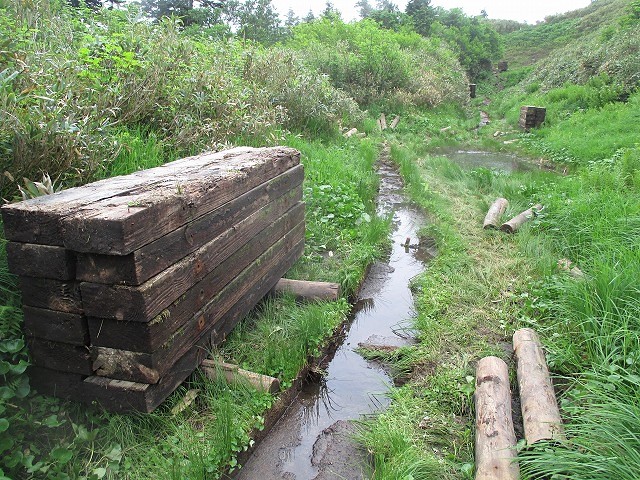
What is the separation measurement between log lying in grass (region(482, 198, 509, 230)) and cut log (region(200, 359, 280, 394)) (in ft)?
14.5

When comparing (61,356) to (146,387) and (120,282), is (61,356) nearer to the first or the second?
(146,387)

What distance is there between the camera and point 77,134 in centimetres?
362

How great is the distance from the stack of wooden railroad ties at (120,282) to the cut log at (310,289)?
1412 mm

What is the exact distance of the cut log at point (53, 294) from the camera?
2535mm

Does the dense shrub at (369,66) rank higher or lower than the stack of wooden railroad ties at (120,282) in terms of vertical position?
higher

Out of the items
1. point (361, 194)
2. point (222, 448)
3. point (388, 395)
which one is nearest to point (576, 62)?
point (361, 194)

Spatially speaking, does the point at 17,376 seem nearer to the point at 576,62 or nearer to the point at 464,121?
the point at 464,121

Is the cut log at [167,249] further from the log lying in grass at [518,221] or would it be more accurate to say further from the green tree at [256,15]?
the green tree at [256,15]

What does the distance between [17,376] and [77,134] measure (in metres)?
1.84

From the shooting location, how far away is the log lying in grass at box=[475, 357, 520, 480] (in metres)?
2.58

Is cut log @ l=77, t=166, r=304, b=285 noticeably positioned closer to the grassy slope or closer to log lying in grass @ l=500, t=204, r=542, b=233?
the grassy slope

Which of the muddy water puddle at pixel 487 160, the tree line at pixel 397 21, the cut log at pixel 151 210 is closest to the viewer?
the cut log at pixel 151 210

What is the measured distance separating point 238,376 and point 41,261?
140 cm

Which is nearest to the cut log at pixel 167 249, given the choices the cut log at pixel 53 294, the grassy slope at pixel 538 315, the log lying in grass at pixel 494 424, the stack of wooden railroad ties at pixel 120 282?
the stack of wooden railroad ties at pixel 120 282
